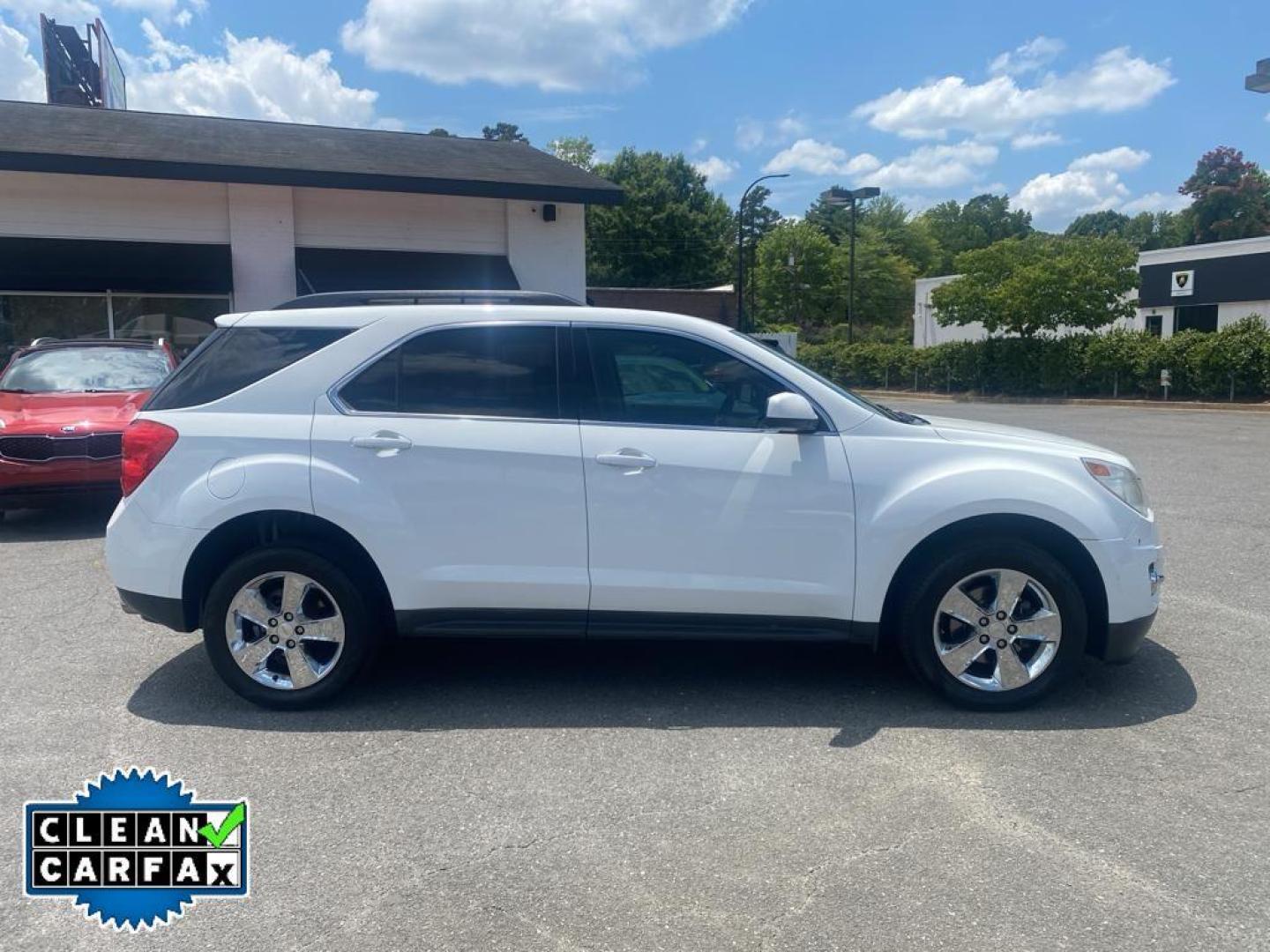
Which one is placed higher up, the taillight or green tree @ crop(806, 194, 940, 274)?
green tree @ crop(806, 194, 940, 274)

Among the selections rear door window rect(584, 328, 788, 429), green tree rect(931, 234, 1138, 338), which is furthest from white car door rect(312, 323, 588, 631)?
green tree rect(931, 234, 1138, 338)

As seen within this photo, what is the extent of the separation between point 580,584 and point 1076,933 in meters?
2.34

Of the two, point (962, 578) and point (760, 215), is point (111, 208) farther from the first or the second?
point (760, 215)

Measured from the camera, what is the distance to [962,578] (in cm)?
435

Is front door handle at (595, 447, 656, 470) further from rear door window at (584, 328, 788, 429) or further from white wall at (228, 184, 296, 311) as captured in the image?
white wall at (228, 184, 296, 311)

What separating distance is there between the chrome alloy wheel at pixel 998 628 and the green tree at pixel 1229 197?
86.4 m

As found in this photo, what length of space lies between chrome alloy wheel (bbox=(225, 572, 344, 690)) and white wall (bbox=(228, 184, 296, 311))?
12404mm

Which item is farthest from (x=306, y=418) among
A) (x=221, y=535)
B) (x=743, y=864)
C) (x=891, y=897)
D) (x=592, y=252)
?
(x=592, y=252)

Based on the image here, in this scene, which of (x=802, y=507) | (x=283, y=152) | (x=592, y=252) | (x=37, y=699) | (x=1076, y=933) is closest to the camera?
(x=1076, y=933)

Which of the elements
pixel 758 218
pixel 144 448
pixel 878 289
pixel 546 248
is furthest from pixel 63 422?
pixel 758 218

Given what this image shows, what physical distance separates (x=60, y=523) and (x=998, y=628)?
332 inches

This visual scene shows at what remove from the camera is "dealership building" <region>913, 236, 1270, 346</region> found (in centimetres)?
3409

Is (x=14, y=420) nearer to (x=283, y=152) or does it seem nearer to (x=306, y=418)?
(x=306, y=418)

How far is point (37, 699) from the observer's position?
4.63m
